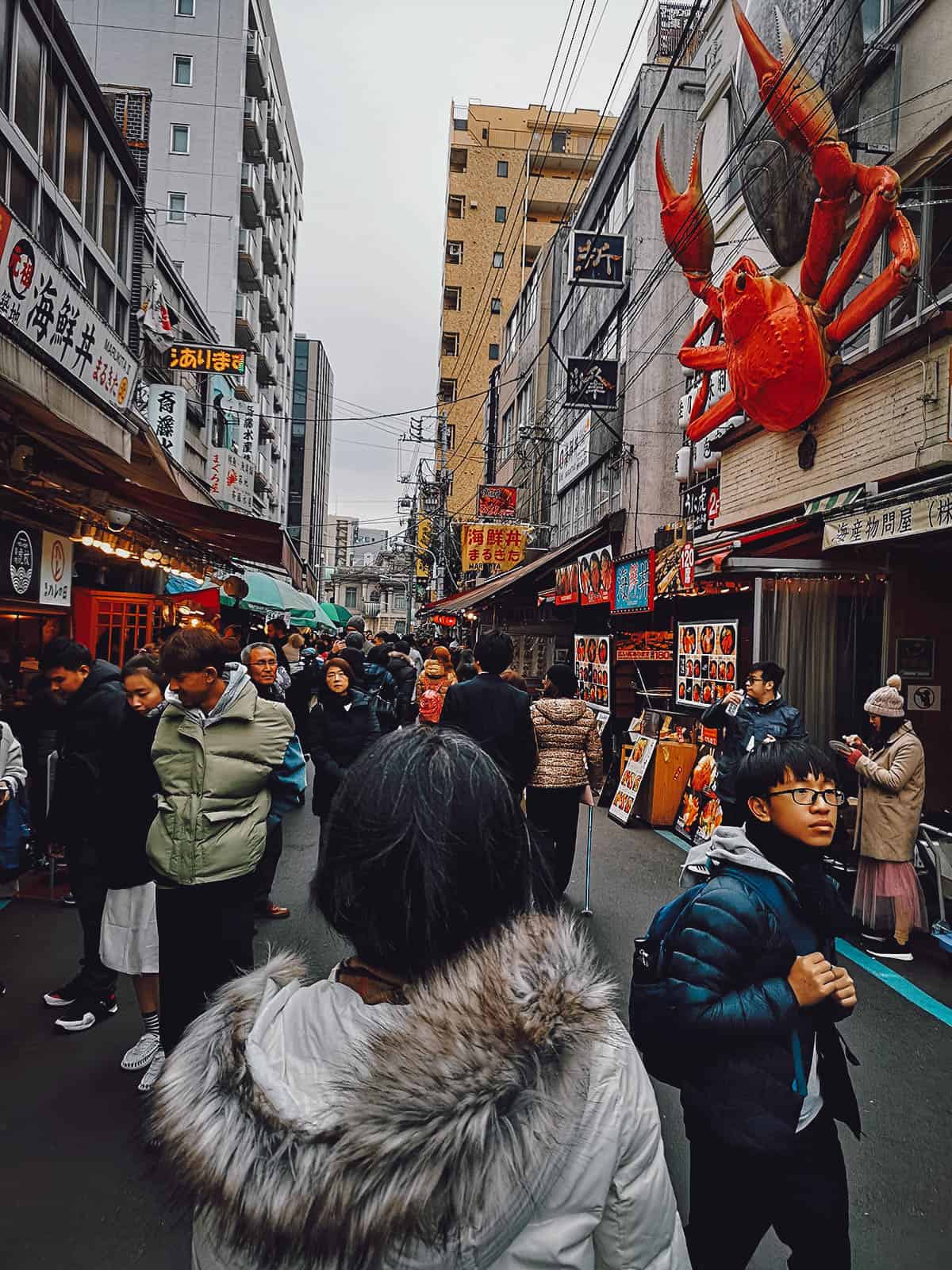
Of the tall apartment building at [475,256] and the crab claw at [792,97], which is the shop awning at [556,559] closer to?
the crab claw at [792,97]

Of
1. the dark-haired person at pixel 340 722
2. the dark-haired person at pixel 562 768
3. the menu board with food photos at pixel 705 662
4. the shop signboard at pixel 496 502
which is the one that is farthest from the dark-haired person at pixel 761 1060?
the shop signboard at pixel 496 502

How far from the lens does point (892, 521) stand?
18.6ft

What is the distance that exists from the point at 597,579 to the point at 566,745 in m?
7.05

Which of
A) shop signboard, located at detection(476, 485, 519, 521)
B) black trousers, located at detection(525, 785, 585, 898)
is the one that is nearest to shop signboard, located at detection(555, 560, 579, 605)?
black trousers, located at detection(525, 785, 585, 898)

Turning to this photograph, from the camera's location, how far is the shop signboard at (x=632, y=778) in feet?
30.5

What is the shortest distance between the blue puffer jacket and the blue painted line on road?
3076mm

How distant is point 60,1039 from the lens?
13.1ft

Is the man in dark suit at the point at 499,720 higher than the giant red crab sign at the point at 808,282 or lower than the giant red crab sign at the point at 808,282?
lower

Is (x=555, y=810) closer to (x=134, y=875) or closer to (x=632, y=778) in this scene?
(x=134, y=875)

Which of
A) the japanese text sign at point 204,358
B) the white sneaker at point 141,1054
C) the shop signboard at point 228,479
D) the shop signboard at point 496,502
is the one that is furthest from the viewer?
the shop signboard at point 496,502

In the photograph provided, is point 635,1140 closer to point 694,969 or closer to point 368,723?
point 694,969

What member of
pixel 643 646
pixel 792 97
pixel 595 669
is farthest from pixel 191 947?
pixel 643 646

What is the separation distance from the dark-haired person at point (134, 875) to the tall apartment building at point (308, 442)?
73.4 meters

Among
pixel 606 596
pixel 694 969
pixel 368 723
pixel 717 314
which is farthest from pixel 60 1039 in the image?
pixel 717 314
